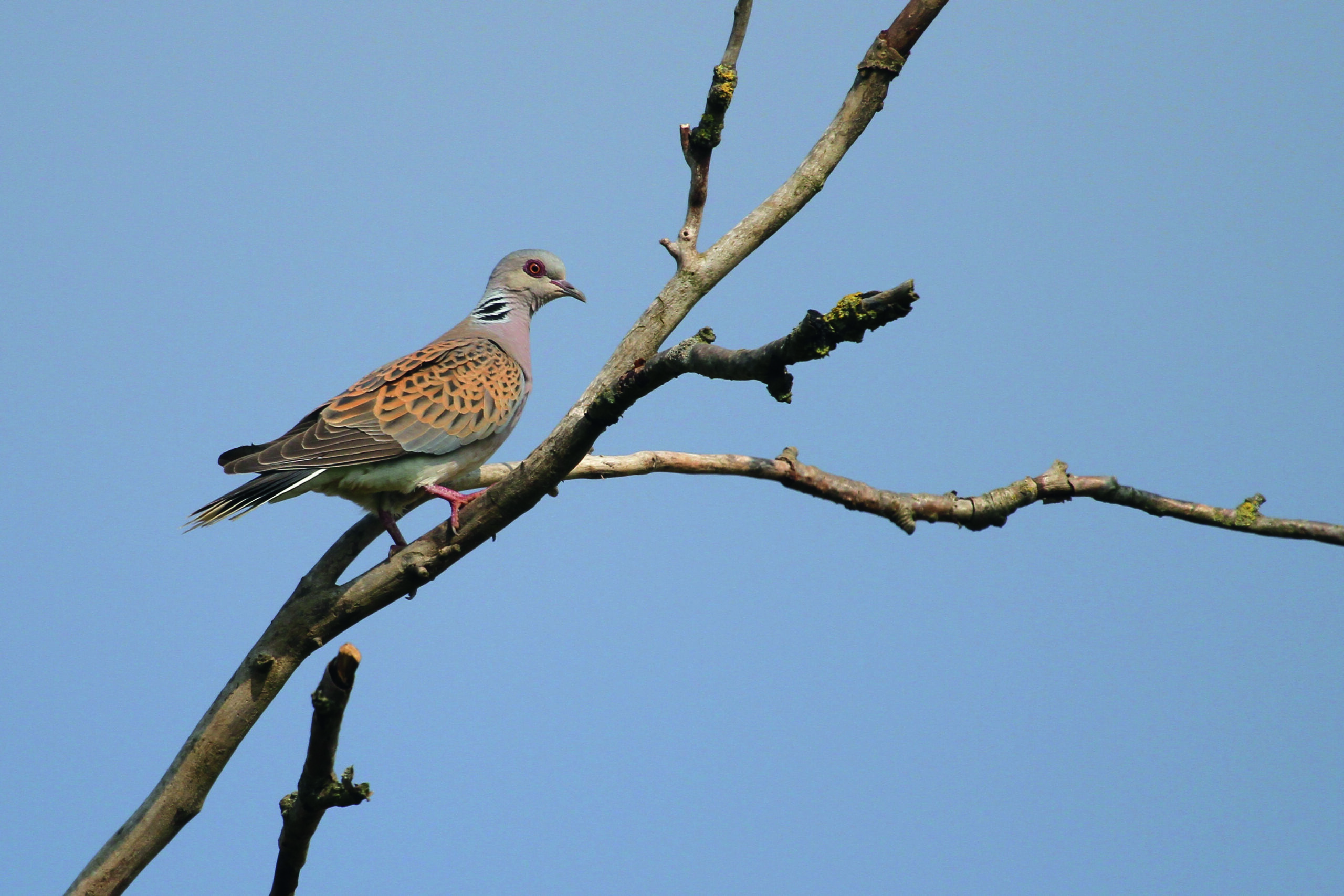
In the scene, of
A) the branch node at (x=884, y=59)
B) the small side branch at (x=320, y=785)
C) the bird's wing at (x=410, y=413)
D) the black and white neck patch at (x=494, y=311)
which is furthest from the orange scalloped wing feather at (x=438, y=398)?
the branch node at (x=884, y=59)

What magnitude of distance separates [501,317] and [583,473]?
A: 2094 mm

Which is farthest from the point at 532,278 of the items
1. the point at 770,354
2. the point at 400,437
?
the point at 770,354

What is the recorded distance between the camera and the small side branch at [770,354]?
2529mm

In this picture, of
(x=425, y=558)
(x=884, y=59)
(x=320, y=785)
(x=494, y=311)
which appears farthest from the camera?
(x=494, y=311)

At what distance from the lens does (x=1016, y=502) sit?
386cm

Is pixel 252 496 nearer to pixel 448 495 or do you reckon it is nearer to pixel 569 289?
pixel 448 495

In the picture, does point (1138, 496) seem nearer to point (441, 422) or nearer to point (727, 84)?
point (727, 84)

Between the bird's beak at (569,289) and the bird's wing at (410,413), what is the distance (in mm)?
786

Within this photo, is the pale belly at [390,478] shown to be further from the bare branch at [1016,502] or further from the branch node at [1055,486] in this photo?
the branch node at [1055,486]

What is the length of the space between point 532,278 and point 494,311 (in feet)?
1.09

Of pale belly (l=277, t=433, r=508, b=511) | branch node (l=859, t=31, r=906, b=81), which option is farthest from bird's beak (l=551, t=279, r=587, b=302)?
branch node (l=859, t=31, r=906, b=81)

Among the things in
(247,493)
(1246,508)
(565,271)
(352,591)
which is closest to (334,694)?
(352,591)

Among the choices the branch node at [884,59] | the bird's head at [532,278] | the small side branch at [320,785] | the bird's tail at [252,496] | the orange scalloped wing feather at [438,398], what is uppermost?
the bird's head at [532,278]

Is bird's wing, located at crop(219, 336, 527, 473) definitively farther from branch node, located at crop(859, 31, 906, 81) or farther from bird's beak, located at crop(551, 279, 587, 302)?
branch node, located at crop(859, 31, 906, 81)
